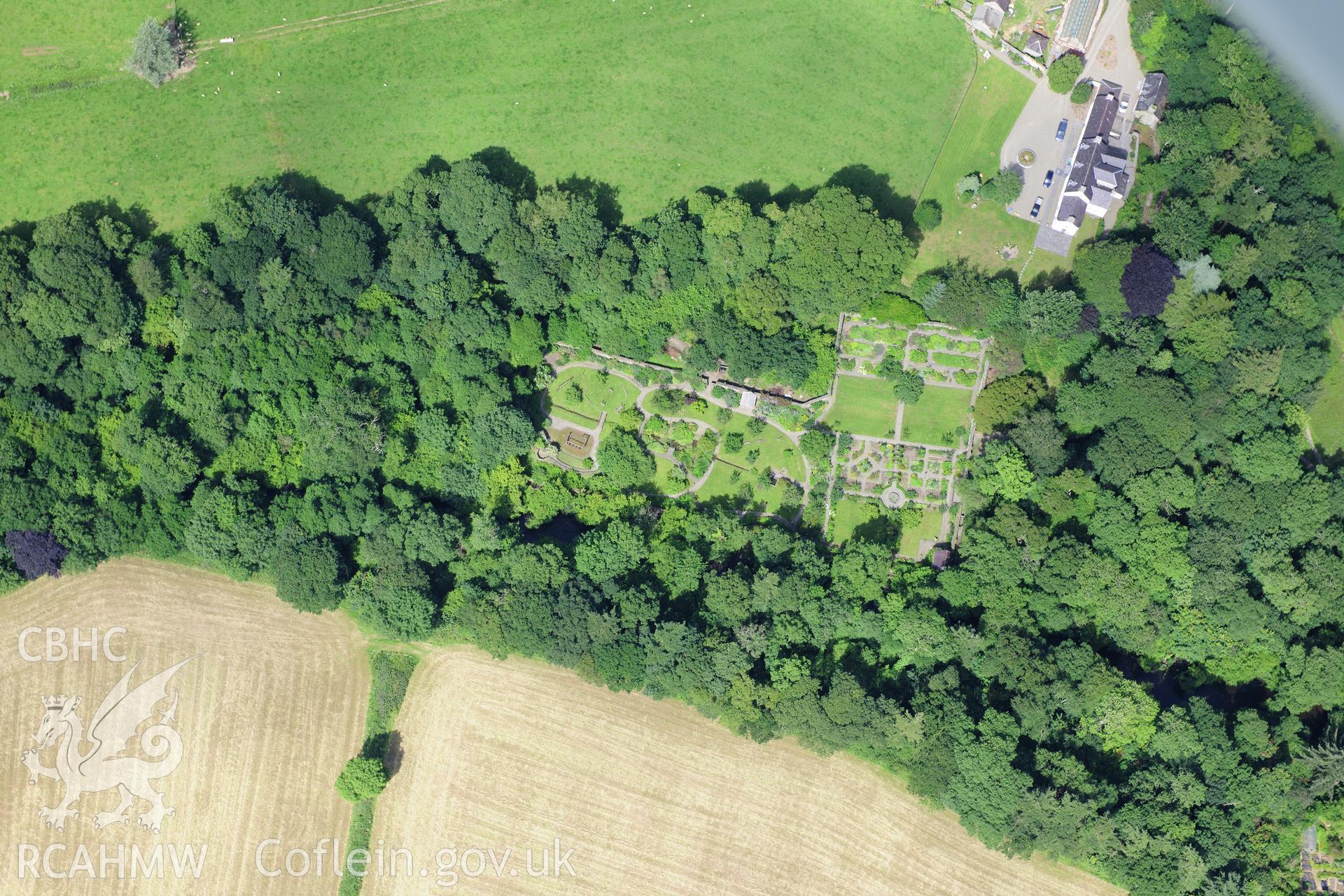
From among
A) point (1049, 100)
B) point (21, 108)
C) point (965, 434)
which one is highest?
point (1049, 100)

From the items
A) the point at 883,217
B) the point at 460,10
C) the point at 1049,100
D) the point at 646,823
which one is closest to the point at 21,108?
the point at 460,10

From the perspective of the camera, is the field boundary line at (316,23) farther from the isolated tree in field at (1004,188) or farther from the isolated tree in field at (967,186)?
the isolated tree in field at (1004,188)

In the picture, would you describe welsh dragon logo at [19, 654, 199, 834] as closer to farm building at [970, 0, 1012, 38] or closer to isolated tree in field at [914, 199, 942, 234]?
Result: isolated tree in field at [914, 199, 942, 234]

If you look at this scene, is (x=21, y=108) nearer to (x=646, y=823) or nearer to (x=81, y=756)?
(x=81, y=756)

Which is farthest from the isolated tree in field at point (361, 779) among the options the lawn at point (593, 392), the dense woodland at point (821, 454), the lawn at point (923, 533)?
the lawn at point (923, 533)

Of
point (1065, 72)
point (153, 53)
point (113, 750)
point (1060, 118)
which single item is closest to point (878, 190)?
point (1060, 118)
